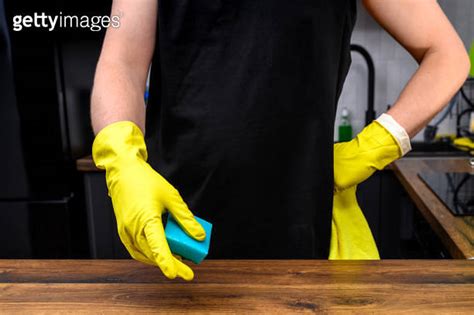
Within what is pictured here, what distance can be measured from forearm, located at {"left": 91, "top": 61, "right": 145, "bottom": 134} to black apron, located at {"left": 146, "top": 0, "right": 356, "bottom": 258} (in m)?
0.09

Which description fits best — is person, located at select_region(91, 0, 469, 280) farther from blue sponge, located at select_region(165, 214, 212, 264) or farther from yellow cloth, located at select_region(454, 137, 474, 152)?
yellow cloth, located at select_region(454, 137, 474, 152)

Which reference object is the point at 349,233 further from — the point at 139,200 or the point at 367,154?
the point at 139,200

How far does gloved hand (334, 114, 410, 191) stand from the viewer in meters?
0.97

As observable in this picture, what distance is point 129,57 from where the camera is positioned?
2.99 feet

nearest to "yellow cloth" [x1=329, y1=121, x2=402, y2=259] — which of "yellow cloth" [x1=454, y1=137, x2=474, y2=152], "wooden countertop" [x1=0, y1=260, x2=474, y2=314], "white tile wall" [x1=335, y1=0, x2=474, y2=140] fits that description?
"wooden countertop" [x1=0, y1=260, x2=474, y2=314]

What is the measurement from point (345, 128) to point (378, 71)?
347mm

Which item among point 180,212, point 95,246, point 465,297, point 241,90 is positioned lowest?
point 95,246

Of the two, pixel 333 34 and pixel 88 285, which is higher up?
pixel 333 34

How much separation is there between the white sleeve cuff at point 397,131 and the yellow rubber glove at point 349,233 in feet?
0.51

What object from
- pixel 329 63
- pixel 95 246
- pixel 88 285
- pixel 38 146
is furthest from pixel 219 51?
pixel 95 246

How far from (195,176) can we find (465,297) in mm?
554

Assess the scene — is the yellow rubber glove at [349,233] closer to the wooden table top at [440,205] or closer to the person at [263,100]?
the person at [263,100]

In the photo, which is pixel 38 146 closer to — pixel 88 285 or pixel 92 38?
pixel 92 38

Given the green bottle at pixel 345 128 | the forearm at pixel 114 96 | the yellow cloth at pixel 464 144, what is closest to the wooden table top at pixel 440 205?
the yellow cloth at pixel 464 144
